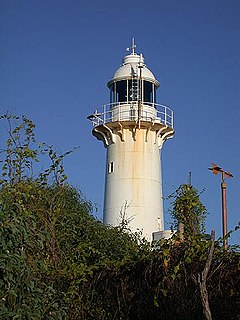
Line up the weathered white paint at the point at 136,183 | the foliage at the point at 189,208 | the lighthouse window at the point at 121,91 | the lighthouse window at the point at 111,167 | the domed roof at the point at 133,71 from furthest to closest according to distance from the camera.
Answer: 1. the lighthouse window at the point at 111,167
2. the lighthouse window at the point at 121,91
3. the domed roof at the point at 133,71
4. the weathered white paint at the point at 136,183
5. the foliage at the point at 189,208

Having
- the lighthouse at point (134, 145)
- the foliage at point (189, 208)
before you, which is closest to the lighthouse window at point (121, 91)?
the lighthouse at point (134, 145)

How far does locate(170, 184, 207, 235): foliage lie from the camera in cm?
1252

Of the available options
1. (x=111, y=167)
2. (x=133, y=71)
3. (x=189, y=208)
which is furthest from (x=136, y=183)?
(x=189, y=208)

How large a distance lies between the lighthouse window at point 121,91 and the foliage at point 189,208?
14.9 meters

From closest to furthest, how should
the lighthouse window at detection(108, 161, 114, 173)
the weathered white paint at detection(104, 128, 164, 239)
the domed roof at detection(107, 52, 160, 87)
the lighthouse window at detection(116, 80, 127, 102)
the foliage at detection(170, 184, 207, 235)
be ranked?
the foliage at detection(170, 184, 207, 235) → the weathered white paint at detection(104, 128, 164, 239) → the domed roof at detection(107, 52, 160, 87) → the lighthouse window at detection(116, 80, 127, 102) → the lighthouse window at detection(108, 161, 114, 173)

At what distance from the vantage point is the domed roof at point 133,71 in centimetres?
2728

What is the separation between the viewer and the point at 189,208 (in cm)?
1258

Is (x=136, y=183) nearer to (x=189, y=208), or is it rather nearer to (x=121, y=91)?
(x=121, y=91)

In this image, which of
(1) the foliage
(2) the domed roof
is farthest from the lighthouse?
(1) the foliage

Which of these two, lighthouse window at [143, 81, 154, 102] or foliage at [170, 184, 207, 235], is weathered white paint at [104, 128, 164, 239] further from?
foliage at [170, 184, 207, 235]

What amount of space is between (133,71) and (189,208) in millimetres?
15490

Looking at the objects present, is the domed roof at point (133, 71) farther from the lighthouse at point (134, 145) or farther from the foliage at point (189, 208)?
the foliage at point (189, 208)

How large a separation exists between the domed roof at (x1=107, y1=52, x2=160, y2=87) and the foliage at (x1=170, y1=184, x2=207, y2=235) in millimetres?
14744

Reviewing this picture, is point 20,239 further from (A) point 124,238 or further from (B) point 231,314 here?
(A) point 124,238
